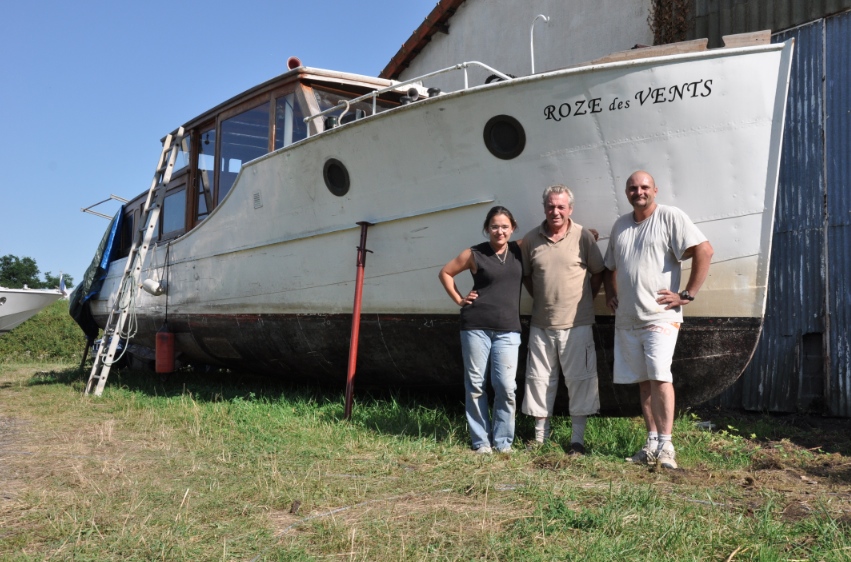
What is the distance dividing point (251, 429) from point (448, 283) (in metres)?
1.81

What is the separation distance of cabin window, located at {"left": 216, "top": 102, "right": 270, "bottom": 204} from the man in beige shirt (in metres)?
3.41

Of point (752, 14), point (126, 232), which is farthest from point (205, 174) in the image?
point (752, 14)

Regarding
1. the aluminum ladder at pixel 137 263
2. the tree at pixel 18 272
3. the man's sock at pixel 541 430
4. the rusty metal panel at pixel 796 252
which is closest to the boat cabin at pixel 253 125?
the aluminum ladder at pixel 137 263

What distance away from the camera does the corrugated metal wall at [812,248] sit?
6.51 meters

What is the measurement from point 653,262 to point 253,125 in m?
4.37

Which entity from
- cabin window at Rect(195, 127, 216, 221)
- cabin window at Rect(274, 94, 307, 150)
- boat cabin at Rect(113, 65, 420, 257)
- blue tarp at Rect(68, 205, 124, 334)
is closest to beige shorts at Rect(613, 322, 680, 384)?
boat cabin at Rect(113, 65, 420, 257)

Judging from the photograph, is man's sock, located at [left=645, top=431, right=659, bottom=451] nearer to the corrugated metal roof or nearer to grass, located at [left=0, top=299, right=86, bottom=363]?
the corrugated metal roof

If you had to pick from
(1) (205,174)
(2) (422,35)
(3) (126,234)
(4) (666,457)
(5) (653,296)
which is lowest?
(4) (666,457)

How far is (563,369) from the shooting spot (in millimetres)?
4520

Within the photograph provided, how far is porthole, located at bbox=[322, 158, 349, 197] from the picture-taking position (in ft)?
Result: 19.2

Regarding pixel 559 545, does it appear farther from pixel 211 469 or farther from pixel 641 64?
pixel 641 64

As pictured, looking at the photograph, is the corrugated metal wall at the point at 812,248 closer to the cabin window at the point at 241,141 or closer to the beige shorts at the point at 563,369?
the beige shorts at the point at 563,369

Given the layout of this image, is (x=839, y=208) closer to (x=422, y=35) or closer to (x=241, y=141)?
(x=241, y=141)

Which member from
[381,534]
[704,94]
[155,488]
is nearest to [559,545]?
[381,534]
